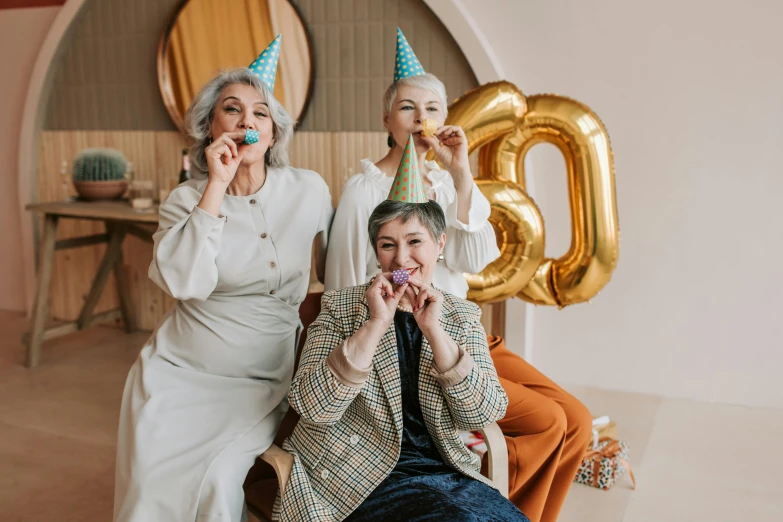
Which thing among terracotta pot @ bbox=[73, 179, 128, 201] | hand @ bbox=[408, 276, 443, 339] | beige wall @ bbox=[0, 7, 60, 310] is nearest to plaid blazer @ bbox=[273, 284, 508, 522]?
hand @ bbox=[408, 276, 443, 339]

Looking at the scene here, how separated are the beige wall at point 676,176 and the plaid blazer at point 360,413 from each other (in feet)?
5.77

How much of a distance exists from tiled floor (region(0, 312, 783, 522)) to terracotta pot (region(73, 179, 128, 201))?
35.8 inches

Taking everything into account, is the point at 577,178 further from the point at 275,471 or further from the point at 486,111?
the point at 275,471

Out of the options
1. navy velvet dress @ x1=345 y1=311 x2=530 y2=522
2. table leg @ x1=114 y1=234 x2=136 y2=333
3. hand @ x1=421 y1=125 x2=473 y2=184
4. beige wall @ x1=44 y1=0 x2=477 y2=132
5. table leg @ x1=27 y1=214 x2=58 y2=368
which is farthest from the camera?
table leg @ x1=114 y1=234 x2=136 y2=333

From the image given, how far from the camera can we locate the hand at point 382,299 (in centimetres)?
165

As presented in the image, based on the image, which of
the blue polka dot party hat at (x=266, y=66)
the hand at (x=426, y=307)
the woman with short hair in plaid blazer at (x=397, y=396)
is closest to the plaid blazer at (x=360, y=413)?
the woman with short hair in plaid blazer at (x=397, y=396)

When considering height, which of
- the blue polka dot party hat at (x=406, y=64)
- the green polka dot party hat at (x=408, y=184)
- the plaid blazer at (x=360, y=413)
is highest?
the blue polka dot party hat at (x=406, y=64)

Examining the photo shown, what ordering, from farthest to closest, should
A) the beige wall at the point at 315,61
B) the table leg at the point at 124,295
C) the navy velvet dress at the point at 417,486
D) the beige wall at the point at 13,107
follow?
the beige wall at the point at 13,107 < the table leg at the point at 124,295 < the beige wall at the point at 315,61 < the navy velvet dress at the point at 417,486

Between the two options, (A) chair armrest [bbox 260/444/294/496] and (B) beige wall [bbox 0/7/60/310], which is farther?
(B) beige wall [bbox 0/7/60/310]

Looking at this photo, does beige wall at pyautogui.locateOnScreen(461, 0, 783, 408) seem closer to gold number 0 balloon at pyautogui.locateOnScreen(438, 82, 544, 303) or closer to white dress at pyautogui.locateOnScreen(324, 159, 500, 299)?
gold number 0 balloon at pyautogui.locateOnScreen(438, 82, 544, 303)

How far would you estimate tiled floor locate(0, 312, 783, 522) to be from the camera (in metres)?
2.57

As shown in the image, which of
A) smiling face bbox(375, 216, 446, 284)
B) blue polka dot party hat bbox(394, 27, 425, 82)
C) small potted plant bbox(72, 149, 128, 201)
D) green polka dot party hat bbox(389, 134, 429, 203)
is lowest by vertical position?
small potted plant bbox(72, 149, 128, 201)

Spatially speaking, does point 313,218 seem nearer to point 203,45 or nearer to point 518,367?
point 518,367

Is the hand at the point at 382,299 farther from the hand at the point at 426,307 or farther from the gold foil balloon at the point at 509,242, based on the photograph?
the gold foil balloon at the point at 509,242
